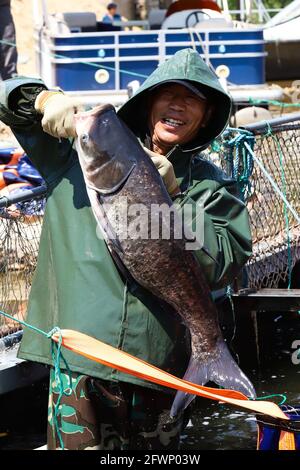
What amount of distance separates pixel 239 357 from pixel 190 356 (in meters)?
3.27

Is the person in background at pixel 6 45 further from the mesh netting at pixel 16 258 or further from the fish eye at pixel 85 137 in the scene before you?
the fish eye at pixel 85 137

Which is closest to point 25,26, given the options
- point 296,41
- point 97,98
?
point 296,41

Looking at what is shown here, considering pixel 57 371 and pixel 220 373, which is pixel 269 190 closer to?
pixel 220 373

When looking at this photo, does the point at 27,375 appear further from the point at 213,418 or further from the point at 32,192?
the point at 213,418

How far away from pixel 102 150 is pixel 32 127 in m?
0.38

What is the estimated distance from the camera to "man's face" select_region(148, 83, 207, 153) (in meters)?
3.68

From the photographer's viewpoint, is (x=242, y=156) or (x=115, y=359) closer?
(x=115, y=359)

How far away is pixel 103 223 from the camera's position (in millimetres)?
3498

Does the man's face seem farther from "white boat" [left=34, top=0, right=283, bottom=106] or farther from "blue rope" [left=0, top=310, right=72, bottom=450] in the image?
"white boat" [left=34, top=0, right=283, bottom=106]

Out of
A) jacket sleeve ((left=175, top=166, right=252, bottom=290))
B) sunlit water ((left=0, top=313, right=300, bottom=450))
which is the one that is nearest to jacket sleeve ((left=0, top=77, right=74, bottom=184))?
jacket sleeve ((left=175, top=166, right=252, bottom=290))

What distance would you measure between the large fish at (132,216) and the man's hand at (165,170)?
49mm

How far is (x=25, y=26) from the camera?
2567 cm

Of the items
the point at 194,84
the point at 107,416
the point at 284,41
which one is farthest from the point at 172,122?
the point at 284,41

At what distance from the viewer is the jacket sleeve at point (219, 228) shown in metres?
3.58
